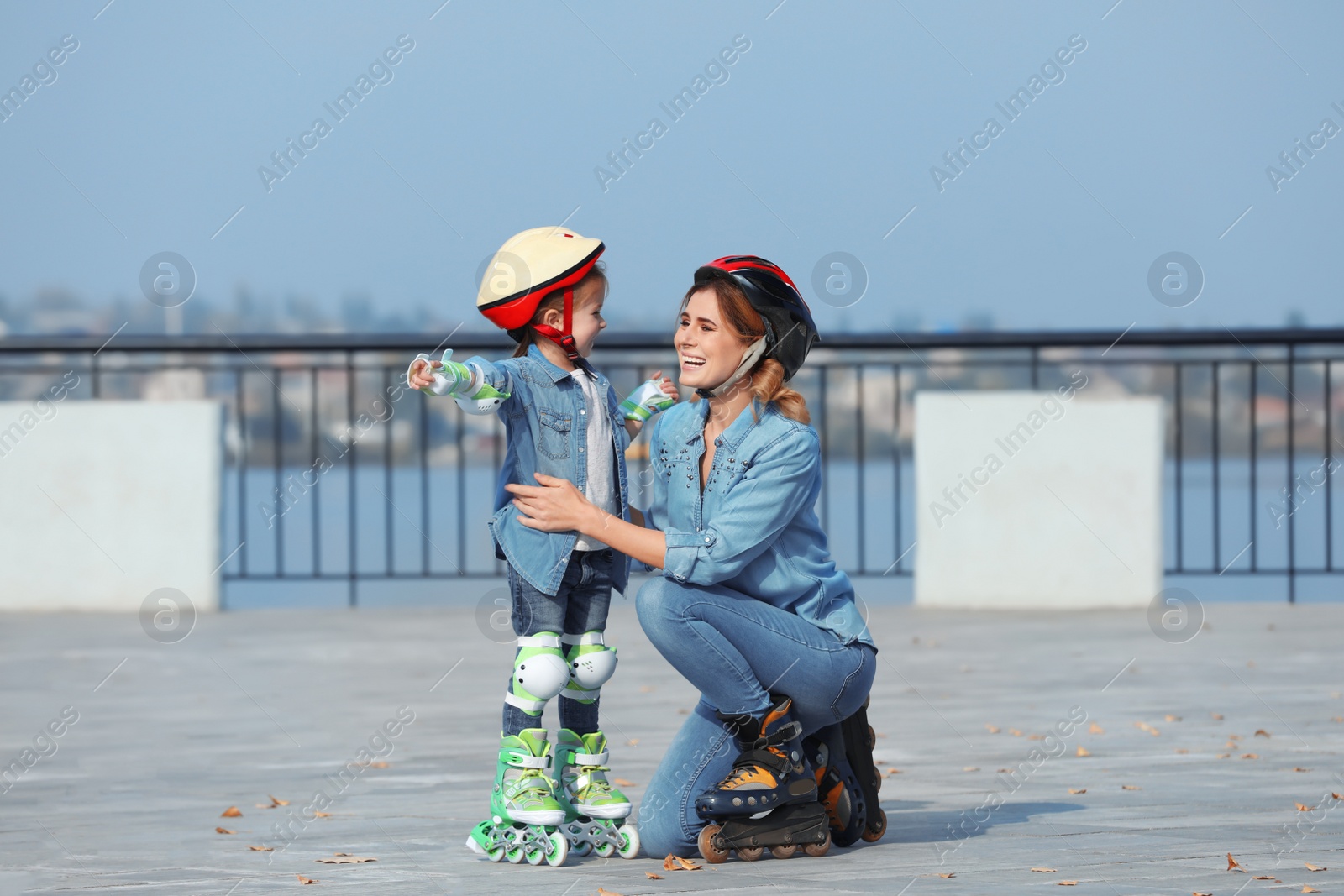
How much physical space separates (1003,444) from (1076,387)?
0.45 m

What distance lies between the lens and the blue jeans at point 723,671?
10.0ft

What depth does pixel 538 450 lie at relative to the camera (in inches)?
125

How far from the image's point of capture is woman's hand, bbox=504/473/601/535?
3053 mm

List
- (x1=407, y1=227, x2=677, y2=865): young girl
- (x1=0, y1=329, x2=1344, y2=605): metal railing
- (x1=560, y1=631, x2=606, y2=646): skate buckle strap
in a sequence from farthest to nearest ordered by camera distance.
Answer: (x1=0, y1=329, x2=1344, y2=605): metal railing → (x1=560, y1=631, x2=606, y2=646): skate buckle strap → (x1=407, y1=227, x2=677, y2=865): young girl

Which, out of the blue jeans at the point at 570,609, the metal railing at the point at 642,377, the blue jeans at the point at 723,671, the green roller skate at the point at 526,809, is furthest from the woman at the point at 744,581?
the metal railing at the point at 642,377

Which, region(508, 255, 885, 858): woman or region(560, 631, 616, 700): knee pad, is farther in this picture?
region(560, 631, 616, 700): knee pad

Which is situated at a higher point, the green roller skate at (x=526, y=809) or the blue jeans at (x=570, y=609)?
the blue jeans at (x=570, y=609)

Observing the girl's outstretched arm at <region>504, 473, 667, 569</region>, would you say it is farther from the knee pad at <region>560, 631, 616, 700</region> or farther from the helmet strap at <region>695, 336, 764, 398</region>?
the helmet strap at <region>695, 336, 764, 398</region>

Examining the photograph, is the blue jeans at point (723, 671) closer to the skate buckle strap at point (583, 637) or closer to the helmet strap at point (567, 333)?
the skate buckle strap at point (583, 637)

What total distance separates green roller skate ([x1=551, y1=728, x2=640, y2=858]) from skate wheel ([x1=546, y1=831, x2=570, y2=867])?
0.07m

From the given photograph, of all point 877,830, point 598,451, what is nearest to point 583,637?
point 598,451

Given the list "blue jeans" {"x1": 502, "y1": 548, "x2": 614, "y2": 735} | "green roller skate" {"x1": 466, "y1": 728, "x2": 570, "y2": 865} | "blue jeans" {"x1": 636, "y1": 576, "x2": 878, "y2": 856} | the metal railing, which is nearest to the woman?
"blue jeans" {"x1": 636, "y1": 576, "x2": 878, "y2": 856}

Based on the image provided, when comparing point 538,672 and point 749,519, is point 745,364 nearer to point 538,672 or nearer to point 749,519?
point 749,519

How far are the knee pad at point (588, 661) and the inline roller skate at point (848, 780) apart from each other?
0.46 meters
